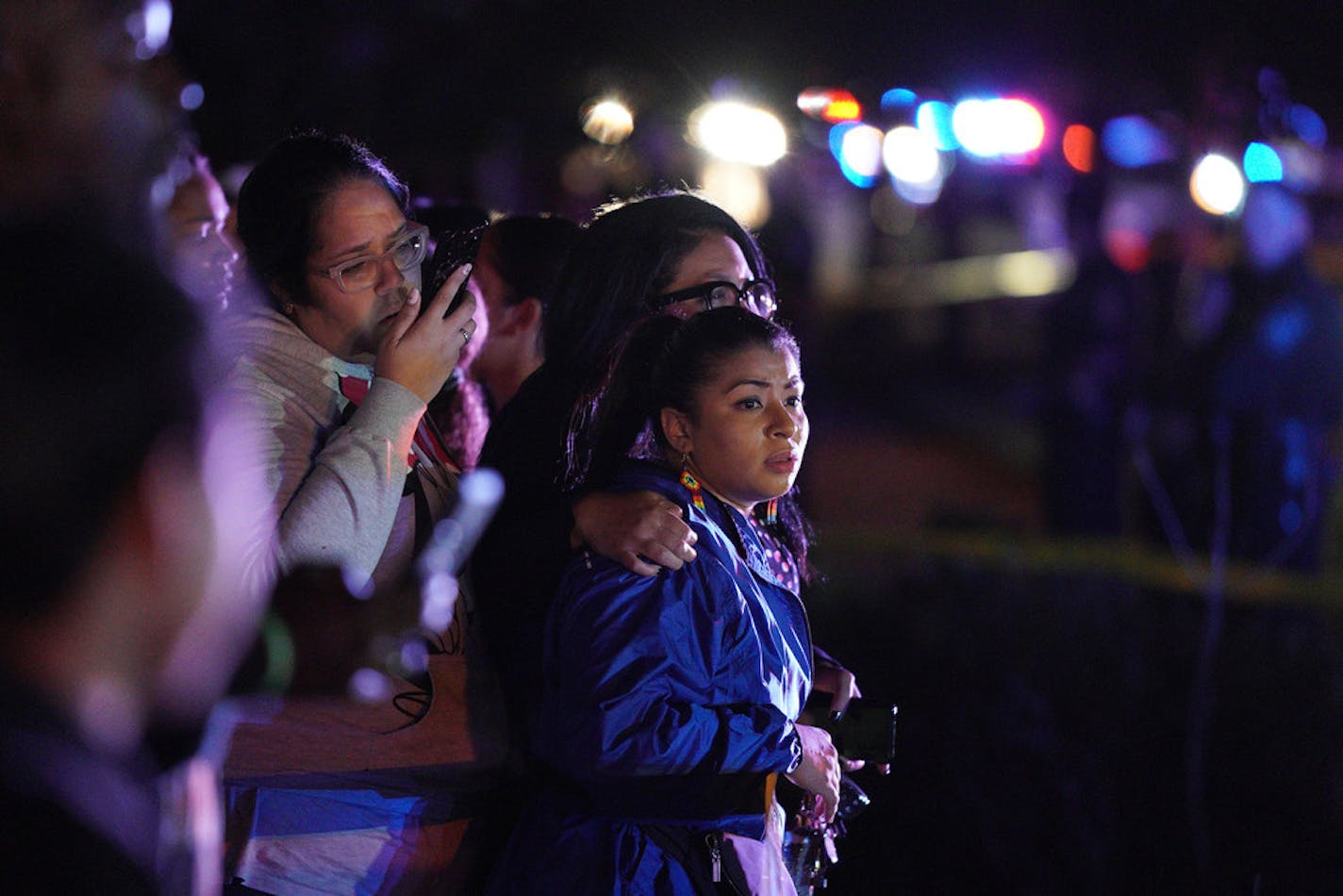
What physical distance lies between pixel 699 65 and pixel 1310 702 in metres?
3.57

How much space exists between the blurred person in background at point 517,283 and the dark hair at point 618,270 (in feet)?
1.68

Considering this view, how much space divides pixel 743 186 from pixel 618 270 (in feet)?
25.6

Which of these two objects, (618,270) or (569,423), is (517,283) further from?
(569,423)

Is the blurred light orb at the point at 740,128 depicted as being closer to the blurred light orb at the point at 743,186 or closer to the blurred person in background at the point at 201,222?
the blurred person in background at the point at 201,222

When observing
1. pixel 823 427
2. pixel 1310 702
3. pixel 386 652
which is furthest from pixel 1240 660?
pixel 823 427

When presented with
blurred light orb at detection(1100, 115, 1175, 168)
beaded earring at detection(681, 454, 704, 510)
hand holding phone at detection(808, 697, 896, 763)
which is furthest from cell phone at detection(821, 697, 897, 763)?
blurred light orb at detection(1100, 115, 1175, 168)

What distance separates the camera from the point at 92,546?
1223 millimetres

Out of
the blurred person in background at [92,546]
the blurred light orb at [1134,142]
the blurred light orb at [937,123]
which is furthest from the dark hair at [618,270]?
the blurred light orb at [1134,142]

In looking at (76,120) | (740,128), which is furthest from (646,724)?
(740,128)

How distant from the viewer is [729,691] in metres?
2.12

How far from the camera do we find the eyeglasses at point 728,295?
2623mm

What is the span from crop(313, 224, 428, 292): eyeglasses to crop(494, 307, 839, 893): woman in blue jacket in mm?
525

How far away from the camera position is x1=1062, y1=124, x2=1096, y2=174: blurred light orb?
801cm

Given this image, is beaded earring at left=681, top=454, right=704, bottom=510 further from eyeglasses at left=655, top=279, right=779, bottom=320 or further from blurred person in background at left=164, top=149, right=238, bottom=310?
blurred person in background at left=164, top=149, right=238, bottom=310
